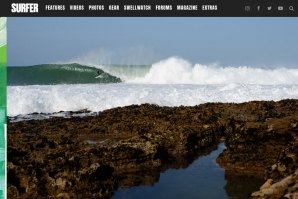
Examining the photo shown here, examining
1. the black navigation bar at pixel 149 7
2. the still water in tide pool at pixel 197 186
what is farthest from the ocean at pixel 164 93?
the black navigation bar at pixel 149 7

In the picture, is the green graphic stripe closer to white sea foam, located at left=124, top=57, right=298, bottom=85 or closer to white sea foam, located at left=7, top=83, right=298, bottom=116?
white sea foam, located at left=7, top=83, right=298, bottom=116

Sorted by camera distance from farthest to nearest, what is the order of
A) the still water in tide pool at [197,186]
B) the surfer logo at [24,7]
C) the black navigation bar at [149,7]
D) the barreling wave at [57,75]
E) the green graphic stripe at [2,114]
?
the barreling wave at [57,75] < the still water in tide pool at [197,186] < the black navigation bar at [149,7] < the surfer logo at [24,7] < the green graphic stripe at [2,114]

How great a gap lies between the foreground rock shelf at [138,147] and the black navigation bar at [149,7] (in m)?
2.24

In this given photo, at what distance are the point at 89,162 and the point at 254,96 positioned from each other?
13534 millimetres

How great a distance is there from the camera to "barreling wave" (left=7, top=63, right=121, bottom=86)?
41.5m

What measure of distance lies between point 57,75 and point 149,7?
1458 inches

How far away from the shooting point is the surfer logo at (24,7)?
7136 millimetres

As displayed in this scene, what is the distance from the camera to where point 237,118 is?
13258 mm

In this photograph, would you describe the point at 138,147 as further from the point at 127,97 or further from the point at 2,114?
the point at 127,97

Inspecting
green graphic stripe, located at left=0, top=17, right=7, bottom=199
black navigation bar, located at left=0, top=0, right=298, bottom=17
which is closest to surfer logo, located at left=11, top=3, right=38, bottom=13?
black navigation bar, located at left=0, top=0, right=298, bottom=17

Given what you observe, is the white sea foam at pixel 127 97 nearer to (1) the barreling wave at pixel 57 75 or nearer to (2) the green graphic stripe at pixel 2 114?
(2) the green graphic stripe at pixel 2 114

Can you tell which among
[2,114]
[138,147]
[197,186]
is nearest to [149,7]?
[2,114]

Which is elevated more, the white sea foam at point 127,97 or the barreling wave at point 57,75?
the barreling wave at point 57,75

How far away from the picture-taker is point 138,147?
955 cm
